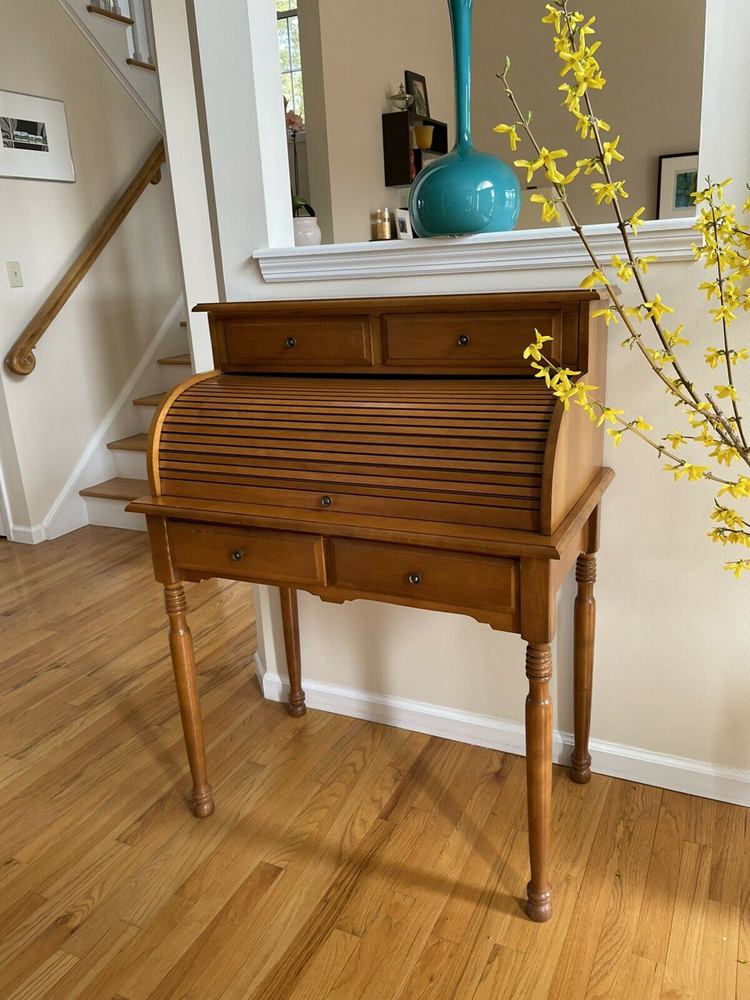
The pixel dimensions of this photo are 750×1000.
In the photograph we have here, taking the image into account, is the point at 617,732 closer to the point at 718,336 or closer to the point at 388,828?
the point at 388,828

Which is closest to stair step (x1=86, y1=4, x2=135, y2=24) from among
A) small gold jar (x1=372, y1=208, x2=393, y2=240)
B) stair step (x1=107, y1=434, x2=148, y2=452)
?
small gold jar (x1=372, y1=208, x2=393, y2=240)

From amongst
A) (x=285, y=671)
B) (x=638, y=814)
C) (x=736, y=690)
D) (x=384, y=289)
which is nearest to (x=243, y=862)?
(x=285, y=671)

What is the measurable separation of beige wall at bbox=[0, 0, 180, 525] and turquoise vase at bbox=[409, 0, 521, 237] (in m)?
2.60

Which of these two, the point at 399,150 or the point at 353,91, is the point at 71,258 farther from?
the point at 399,150

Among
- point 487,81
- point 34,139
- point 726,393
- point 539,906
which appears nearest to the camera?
point 726,393

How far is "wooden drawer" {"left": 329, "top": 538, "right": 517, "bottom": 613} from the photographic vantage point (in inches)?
53.4

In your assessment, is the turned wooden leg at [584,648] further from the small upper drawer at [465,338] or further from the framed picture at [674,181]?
the framed picture at [674,181]

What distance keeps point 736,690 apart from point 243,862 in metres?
1.12

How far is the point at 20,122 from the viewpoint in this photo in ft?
11.5

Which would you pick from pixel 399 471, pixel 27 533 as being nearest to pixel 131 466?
pixel 27 533

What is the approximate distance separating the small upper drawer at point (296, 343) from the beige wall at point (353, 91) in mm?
2216

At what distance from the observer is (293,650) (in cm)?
220

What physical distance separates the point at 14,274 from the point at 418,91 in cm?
233

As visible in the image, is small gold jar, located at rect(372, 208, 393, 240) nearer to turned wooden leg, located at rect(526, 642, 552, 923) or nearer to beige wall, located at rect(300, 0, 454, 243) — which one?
beige wall, located at rect(300, 0, 454, 243)
